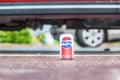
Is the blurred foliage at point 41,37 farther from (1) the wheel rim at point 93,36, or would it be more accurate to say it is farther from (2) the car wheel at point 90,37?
(1) the wheel rim at point 93,36

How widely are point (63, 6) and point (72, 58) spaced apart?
121cm

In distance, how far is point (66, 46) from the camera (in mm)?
7969

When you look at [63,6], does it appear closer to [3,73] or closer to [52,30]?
[52,30]

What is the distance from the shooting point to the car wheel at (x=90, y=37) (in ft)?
31.0

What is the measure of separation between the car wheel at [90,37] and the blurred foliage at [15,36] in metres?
2.89

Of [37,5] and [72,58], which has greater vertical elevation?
[37,5]

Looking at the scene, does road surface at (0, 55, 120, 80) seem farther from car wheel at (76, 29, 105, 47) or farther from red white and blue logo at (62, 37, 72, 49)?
car wheel at (76, 29, 105, 47)

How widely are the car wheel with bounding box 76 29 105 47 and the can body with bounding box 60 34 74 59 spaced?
1.45 m

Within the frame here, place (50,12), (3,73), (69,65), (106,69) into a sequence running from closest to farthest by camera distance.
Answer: (3,73) → (106,69) → (69,65) → (50,12)

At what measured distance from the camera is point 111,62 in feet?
24.4

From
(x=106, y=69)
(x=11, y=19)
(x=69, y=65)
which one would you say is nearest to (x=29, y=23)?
(x=11, y=19)

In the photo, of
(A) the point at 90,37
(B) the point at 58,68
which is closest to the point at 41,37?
(A) the point at 90,37

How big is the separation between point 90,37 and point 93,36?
2.8 inches

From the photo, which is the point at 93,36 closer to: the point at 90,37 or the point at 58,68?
the point at 90,37
